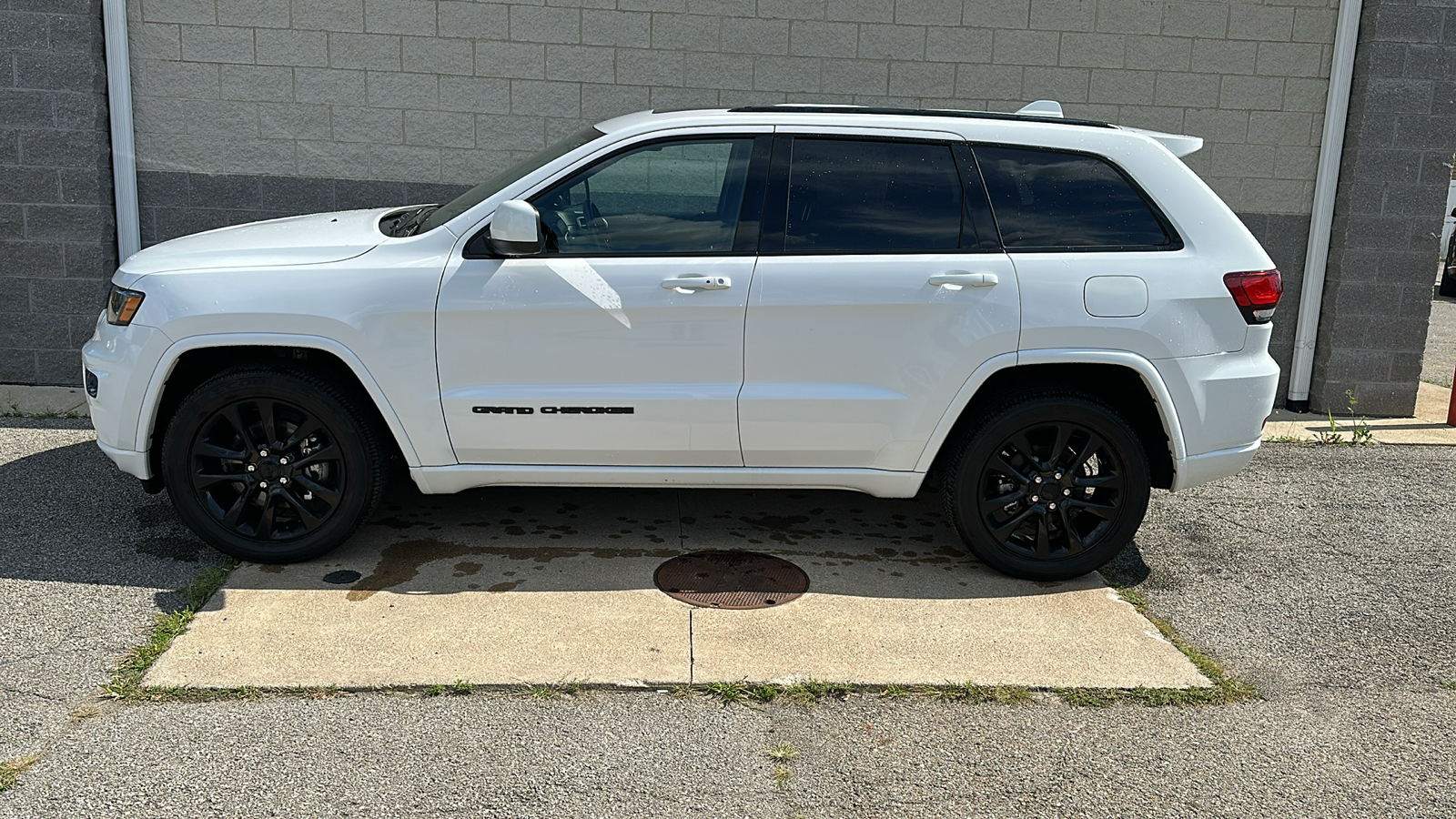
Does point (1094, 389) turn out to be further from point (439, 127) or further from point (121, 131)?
point (121, 131)

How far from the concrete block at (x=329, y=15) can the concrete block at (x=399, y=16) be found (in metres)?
0.06

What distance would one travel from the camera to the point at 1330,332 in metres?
8.10

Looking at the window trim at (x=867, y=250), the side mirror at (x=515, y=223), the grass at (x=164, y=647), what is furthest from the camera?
the window trim at (x=867, y=250)

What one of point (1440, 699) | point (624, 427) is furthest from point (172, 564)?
point (1440, 699)

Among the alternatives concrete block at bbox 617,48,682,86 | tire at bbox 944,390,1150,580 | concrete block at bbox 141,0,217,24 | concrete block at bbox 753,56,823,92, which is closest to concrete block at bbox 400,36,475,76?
concrete block at bbox 617,48,682,86

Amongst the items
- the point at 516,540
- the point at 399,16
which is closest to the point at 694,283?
the point at 516,540

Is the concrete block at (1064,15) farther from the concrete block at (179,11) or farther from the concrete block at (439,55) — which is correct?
the concrete block at (179,11)

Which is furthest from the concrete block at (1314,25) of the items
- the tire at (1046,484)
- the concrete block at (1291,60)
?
the tire at (1046,484)

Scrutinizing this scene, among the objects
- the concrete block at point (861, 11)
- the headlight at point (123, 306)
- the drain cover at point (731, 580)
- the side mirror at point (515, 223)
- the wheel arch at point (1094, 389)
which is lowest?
the drain cover at point (731, 580)

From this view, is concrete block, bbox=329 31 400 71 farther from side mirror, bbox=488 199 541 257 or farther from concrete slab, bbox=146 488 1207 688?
side mirror, bbox=488 199 541 257

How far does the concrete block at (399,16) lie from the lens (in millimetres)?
7371

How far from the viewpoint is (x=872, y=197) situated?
4.75 metres

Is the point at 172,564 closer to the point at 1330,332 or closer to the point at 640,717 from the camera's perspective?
the point at 640,717

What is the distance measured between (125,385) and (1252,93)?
709 cm
